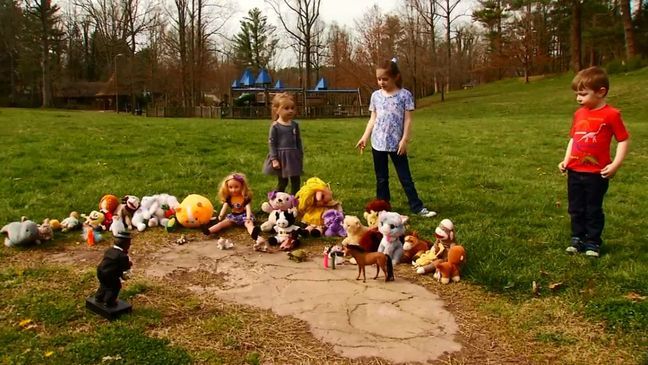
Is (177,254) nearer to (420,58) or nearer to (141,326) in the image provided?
(141,326)

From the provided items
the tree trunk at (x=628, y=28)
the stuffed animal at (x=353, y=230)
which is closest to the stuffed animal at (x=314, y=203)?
the stuffed animal at (x=353, y=230)

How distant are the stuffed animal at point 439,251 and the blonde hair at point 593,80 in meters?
1.71

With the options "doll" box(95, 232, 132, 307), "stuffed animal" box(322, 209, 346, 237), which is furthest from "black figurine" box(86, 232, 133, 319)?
"stuffed animal" box(322, 209, 346, 237)

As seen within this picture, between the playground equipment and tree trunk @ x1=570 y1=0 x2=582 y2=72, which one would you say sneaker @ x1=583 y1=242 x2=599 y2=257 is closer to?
the playground equipment

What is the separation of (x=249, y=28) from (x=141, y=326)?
6047 cm

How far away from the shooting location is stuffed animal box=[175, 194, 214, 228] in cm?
582

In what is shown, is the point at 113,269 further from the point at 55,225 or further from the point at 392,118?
the point at 392,118

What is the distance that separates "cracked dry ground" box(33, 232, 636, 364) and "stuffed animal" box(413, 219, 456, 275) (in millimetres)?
99

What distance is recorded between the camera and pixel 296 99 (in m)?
33.5

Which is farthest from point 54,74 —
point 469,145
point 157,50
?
point 469,145

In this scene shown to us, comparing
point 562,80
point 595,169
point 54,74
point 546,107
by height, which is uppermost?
point 54,74

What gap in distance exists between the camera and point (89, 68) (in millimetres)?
66438

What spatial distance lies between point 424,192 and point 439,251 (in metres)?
3.24

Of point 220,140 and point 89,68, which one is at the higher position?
point 89,68
